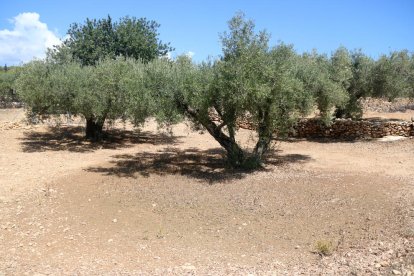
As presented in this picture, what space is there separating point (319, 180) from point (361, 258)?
5.09 m

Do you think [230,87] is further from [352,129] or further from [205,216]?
[352,129]

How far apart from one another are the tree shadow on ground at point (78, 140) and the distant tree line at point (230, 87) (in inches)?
43.5

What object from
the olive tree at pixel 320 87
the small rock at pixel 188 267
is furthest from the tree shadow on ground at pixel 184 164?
the small rock at pixel 188 267

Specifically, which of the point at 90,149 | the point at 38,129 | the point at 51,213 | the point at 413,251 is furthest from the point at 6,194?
the point at 38,129

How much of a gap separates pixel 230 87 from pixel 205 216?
4.28 m

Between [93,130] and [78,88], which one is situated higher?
[78,88]

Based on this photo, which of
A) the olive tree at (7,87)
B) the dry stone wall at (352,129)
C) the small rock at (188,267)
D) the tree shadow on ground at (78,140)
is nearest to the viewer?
the small rock at (188,267)

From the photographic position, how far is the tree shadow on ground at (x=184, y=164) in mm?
13438

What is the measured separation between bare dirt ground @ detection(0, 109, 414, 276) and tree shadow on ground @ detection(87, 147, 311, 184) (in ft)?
0.25

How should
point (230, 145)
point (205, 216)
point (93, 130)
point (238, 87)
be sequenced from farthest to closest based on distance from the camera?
point (93, 130)
point (230, 145)
point (238, 87)
point (205, 216)

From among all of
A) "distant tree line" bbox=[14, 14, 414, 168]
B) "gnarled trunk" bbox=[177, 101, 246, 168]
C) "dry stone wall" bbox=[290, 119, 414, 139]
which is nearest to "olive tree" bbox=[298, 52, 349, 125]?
"distant tree line" bbox=[14, 14, 414, 168]

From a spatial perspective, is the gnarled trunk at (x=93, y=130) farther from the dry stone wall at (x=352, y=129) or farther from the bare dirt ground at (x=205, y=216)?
the dry stone wall at (x=352, y=129)

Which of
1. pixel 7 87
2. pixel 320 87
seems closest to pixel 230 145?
pixel 320 87

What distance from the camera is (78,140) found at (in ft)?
70.0
